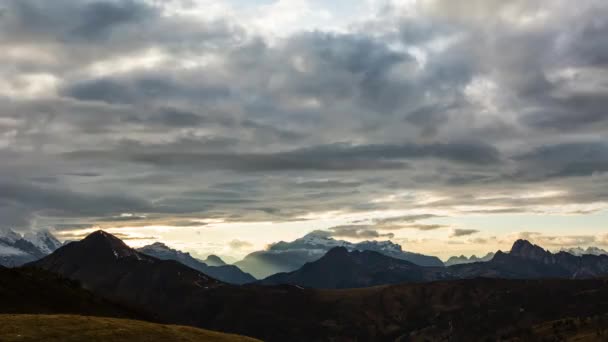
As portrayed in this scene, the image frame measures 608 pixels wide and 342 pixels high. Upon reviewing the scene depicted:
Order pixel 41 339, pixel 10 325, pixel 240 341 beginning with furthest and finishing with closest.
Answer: pixel 240 341 → pixel 10 325 → pixel 41 339

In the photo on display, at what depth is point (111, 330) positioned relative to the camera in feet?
327

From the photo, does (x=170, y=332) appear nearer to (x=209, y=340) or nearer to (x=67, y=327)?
(x=209, y=340)

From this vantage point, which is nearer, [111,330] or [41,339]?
[41,339]

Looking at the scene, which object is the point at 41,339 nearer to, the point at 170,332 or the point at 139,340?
the point at 139,340

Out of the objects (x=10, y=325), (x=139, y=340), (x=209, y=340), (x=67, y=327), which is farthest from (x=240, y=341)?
(x=10, y=325)

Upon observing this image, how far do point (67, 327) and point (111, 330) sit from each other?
6.62m

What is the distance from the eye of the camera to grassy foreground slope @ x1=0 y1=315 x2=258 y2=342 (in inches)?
Answer: 3666

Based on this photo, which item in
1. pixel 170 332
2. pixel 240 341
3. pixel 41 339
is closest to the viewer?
pixel 41 339

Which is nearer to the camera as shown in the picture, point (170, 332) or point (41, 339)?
point (41, 339)

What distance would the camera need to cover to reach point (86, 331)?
97562mm

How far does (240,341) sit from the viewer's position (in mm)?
114188

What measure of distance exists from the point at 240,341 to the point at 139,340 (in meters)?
21.8

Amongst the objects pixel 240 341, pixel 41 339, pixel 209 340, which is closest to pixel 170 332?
pixel 209 340

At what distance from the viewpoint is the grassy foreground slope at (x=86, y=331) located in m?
93.1
